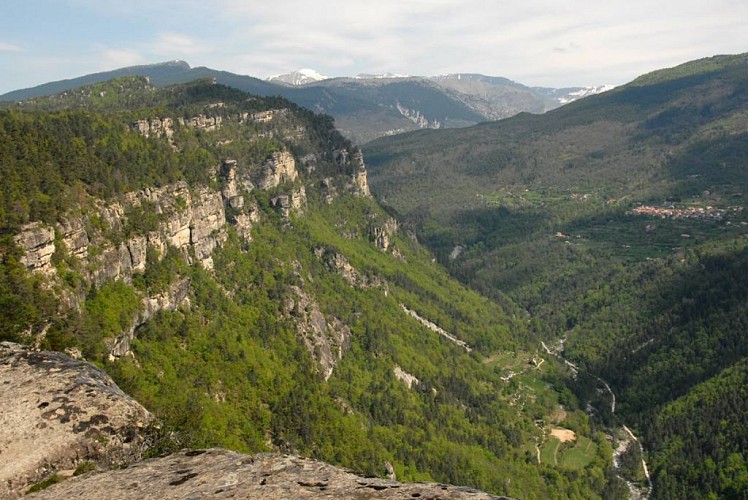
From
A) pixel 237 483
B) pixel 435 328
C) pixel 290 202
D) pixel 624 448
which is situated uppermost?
pixel 237 483

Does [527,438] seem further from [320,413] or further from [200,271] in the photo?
[200,271]

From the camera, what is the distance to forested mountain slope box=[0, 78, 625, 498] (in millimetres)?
70125

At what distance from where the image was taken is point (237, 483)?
81.7ft

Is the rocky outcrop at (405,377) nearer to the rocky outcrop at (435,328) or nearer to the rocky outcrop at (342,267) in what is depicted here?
the rocky outcrop at (342,267)

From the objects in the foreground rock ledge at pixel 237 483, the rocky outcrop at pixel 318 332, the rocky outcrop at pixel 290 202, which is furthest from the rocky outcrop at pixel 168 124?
the foreground rock ledge at pixel 237 483

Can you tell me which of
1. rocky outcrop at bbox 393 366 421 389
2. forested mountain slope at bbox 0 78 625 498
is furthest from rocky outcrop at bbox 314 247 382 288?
rocky outcrop at bbox 393 366 421 389

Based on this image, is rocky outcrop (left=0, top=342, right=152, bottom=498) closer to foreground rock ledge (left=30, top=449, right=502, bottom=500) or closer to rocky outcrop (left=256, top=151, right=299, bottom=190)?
foreground rock ledge (left=30, top=449, right=502, bottom=500)

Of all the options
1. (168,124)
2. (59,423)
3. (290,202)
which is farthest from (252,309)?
(59,423)

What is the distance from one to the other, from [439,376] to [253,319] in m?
59.1

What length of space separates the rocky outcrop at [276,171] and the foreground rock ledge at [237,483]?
13760cm

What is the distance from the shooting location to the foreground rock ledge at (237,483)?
2406 centimetres

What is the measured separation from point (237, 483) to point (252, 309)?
88.2 meters

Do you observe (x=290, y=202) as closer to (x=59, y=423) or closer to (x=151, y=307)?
(x=151, y=307)

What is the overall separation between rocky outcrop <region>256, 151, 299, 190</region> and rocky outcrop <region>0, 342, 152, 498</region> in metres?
130
